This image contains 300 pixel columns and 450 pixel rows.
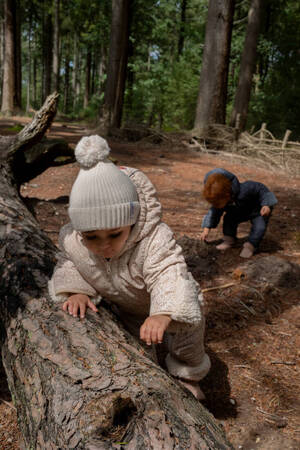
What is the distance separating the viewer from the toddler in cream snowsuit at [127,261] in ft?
5.20

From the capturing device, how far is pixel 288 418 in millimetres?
2020

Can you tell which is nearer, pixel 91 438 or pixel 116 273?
pixel 91 438

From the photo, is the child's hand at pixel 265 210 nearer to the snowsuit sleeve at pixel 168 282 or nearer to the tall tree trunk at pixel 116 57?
the snowsuit sleeve at pixel 168 282

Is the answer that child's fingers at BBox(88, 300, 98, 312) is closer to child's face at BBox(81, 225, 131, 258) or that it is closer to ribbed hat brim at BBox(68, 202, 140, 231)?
child's face at BBox(81, 225, 131, 258)

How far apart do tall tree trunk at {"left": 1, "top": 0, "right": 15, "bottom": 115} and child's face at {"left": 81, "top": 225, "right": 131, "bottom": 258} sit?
18117mm

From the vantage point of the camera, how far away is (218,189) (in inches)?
152

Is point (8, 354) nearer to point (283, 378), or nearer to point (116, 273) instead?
point (116, 273)

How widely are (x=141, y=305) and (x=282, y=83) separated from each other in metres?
20.7

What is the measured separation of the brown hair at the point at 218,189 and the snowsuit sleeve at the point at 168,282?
2156 millimetres

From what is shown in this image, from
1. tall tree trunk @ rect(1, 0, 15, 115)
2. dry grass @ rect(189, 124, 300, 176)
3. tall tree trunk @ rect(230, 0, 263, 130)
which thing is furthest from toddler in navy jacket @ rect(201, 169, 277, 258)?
tall tree trunk @ rect(1, 0, 15, 115)

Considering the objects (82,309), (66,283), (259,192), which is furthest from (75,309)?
(259,192)

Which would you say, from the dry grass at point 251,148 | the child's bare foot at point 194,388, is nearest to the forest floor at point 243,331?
the child's bare foot at point 194,388

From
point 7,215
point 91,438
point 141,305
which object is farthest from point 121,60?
point 91,438

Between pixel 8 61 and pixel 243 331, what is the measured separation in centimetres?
1824
